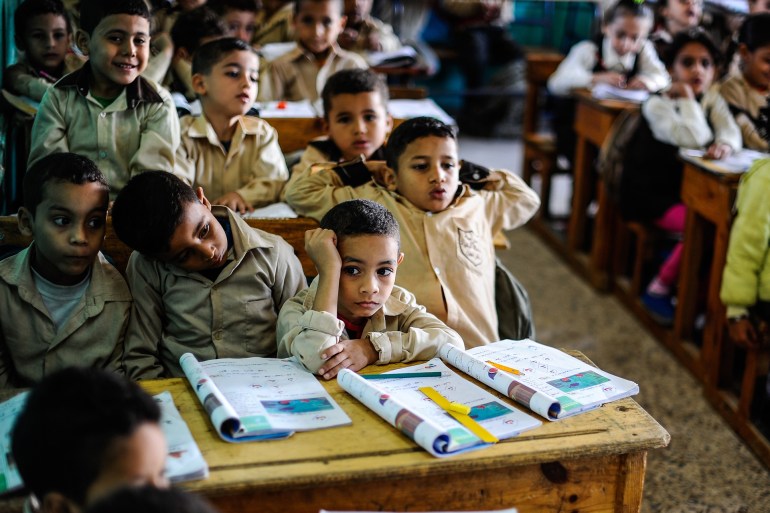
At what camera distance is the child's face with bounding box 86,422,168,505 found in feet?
3.67

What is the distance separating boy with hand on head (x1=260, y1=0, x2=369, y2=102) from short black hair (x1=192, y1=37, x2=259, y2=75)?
1137 millimetres

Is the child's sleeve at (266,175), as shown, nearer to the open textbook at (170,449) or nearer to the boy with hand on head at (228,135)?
the boy with hand on head at (228,135)

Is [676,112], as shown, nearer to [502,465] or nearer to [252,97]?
[252,97]

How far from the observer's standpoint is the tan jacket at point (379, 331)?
172cm

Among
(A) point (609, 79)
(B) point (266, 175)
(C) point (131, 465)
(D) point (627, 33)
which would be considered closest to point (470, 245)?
(B) point (266, 175)

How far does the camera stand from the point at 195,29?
3.49m

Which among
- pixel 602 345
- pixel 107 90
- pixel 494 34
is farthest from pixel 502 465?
pixel 494 34

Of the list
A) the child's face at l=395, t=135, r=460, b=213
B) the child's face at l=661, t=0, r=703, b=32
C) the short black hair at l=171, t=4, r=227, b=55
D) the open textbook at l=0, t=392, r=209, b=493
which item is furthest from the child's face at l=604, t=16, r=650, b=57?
the open textbook at l=0, t=392, r=209, b=493

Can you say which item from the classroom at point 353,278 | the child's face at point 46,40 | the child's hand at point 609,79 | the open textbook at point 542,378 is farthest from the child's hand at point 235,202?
the child's hand at point 609,79

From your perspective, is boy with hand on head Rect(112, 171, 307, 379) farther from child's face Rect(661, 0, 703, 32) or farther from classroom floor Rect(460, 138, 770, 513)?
child's face Rect(661, 0, 703, 32)

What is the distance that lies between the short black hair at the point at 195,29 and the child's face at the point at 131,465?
2.57m

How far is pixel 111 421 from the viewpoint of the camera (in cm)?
115

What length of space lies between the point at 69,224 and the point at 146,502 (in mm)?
1056

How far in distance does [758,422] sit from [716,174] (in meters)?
0.81
